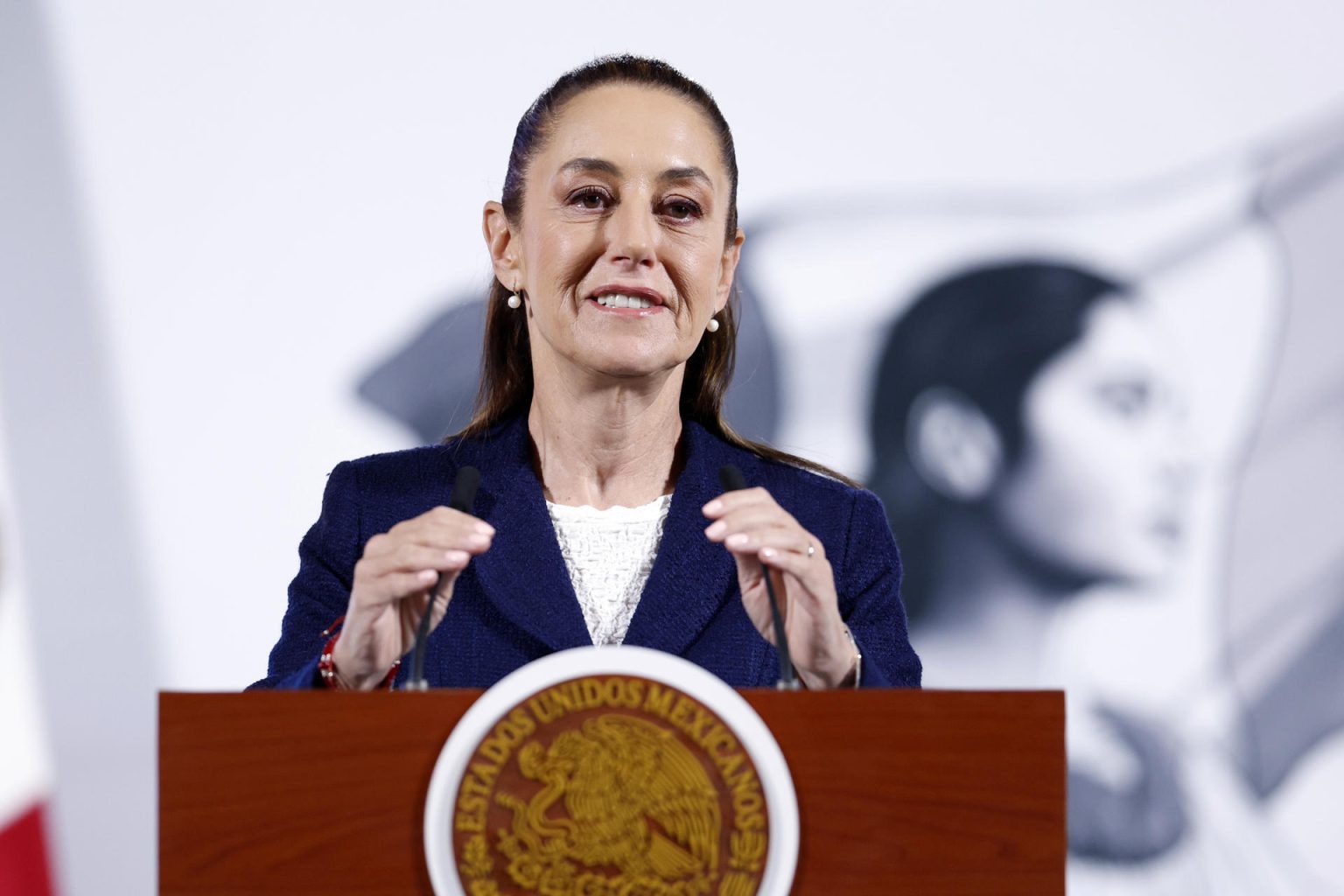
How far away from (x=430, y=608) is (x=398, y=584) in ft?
0.20

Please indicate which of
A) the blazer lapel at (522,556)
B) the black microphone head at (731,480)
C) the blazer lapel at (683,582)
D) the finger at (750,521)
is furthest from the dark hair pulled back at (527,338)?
the finger at (750,521)

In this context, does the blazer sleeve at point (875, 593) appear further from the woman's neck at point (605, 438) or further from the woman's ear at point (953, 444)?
the woman's ear at point (953, 444)

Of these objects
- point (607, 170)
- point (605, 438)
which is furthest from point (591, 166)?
point (605, 438)

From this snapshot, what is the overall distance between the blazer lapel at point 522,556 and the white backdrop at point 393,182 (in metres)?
0.80

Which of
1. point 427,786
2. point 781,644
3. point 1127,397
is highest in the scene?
point 1127,397

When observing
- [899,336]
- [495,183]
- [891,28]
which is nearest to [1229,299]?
[899,336]

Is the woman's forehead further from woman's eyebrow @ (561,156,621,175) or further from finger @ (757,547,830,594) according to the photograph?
finger @ (757,547,830,594)

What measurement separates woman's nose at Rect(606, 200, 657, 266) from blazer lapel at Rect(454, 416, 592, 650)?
32 cm

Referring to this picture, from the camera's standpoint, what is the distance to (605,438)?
1.85m

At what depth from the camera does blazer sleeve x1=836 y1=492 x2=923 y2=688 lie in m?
1.71

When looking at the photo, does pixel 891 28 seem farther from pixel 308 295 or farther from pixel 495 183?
pixel 308 295

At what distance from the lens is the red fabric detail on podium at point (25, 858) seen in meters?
2.41

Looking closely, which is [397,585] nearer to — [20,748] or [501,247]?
[501,247]

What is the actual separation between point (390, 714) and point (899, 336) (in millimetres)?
1865
